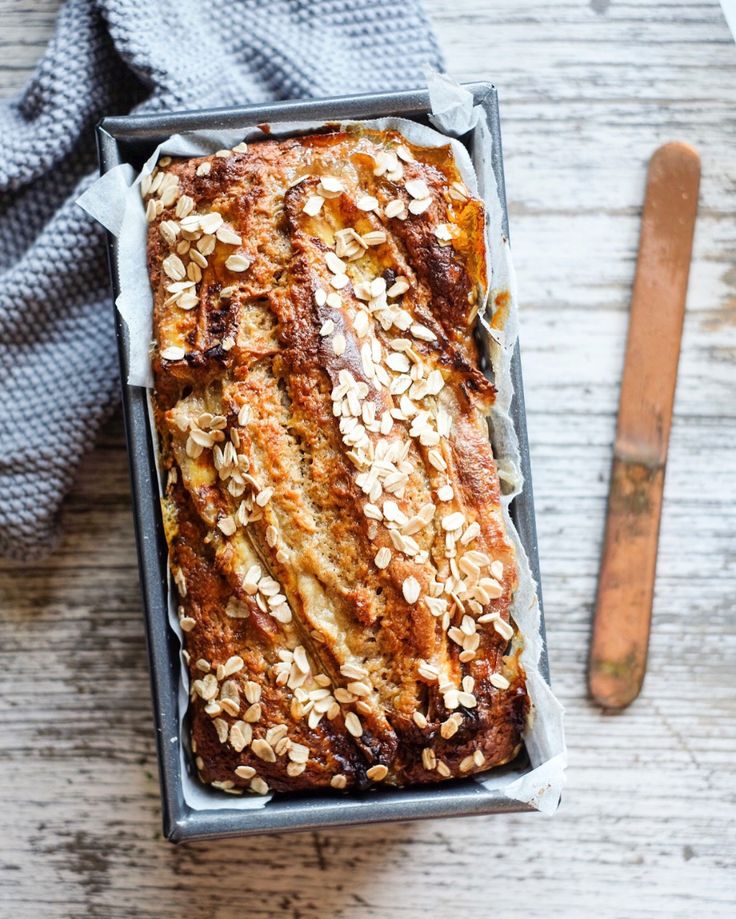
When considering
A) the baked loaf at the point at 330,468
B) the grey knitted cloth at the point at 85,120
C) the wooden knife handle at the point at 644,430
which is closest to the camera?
the baked loaf at the point at 330,468

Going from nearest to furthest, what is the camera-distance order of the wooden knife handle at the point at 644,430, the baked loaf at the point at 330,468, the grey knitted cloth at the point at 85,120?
the baked loaf at the point at 330,468 < the grey knitted cloth at the point at 85,120 < the wooden knife handle at the point at 644,430

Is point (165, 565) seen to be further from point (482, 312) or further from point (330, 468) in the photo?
point (482, 312)

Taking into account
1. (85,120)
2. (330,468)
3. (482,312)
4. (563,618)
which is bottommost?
(563,618)

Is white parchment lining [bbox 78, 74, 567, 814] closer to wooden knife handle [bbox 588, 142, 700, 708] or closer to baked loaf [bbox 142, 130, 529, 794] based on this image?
baked loaf [bbox 142, 130, 529, 794]

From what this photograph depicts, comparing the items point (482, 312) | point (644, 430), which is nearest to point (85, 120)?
point (482, 312)

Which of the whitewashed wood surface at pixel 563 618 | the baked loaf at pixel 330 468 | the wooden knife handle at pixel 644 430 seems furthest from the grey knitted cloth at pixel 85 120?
the wooden knife handle at pixel 644 430

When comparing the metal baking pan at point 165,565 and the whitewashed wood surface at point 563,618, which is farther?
the whitewashed wood surface at point 563,618

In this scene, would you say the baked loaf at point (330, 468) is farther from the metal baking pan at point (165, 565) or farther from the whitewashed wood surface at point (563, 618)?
the whitewashed wood surface at point (563, 618)

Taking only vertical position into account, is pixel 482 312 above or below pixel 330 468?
above
